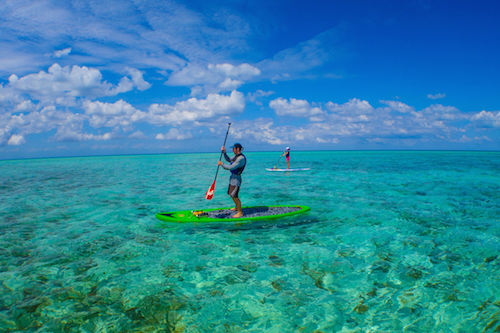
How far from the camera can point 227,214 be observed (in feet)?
42.3

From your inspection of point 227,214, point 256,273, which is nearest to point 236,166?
point 227,214

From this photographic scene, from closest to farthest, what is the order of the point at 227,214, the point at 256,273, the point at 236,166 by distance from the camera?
the point at 256,273
the point at 236,166
the point at 227,214

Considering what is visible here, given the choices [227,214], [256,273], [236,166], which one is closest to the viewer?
[256,273]

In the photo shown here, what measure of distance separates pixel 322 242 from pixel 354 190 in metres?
13.8

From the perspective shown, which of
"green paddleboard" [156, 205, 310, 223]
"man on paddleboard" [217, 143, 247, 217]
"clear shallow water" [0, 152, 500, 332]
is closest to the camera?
"clear shallow water" [0, 152, 500, 332]

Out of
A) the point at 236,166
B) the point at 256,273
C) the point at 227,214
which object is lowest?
the point at 256,273

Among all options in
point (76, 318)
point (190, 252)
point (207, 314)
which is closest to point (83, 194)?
point (190, 252)

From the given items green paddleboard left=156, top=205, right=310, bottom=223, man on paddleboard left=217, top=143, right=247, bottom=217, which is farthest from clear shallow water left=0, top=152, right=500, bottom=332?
man on paddleboard left=217, top=143, right=247, bottom=217

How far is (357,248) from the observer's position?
916 cm

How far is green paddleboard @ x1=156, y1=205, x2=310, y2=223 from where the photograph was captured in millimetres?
12094

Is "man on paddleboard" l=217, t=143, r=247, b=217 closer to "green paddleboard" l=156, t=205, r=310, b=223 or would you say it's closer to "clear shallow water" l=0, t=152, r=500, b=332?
"green paddleboard" l=156, t=205, r=310, b=223

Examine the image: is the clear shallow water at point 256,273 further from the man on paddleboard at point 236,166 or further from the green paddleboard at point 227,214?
the man on paddleboard at point 236,166

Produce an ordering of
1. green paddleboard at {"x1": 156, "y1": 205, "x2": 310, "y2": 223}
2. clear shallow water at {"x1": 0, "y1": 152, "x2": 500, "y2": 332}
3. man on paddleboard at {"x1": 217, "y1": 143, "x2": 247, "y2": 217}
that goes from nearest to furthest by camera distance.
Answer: clear shallow water at {"x1": 0, "y1": 152, "x2": 500, "y2": 332}
man on paddleboard at {"x1": 217, "y1": 143, "x2": 247, "y2": 217}
green paddleboard at {"x1": 156, "y1": 205, "x2": 310, "y2": 223}

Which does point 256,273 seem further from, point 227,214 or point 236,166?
point 227,214
